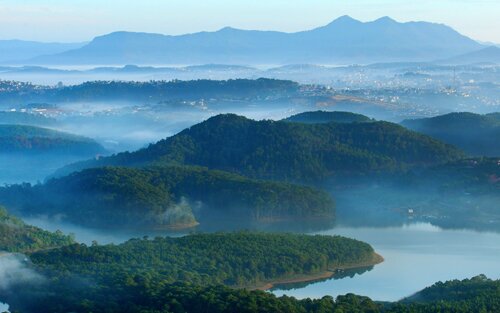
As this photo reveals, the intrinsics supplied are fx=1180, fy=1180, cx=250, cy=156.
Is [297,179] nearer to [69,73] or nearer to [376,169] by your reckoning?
[376,169]

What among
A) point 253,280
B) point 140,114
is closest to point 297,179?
point 253,280

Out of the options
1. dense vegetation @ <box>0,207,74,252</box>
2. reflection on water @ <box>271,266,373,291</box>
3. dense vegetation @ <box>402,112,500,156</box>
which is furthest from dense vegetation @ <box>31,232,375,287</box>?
dense vegetation @ <box>402,112,500,156</box>

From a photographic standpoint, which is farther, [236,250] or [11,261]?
[236,250]

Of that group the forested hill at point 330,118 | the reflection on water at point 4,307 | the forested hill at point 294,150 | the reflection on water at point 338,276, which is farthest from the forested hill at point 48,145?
the reflection on water at point 4,307

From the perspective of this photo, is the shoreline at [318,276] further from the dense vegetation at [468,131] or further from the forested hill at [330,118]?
the forested hill at [330,118]

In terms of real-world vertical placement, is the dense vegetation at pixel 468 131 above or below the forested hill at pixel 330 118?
below

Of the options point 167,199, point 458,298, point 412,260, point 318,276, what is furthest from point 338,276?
point 167,199

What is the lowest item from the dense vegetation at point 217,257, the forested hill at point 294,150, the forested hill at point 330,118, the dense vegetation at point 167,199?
the dense vegetation at point 217,257
